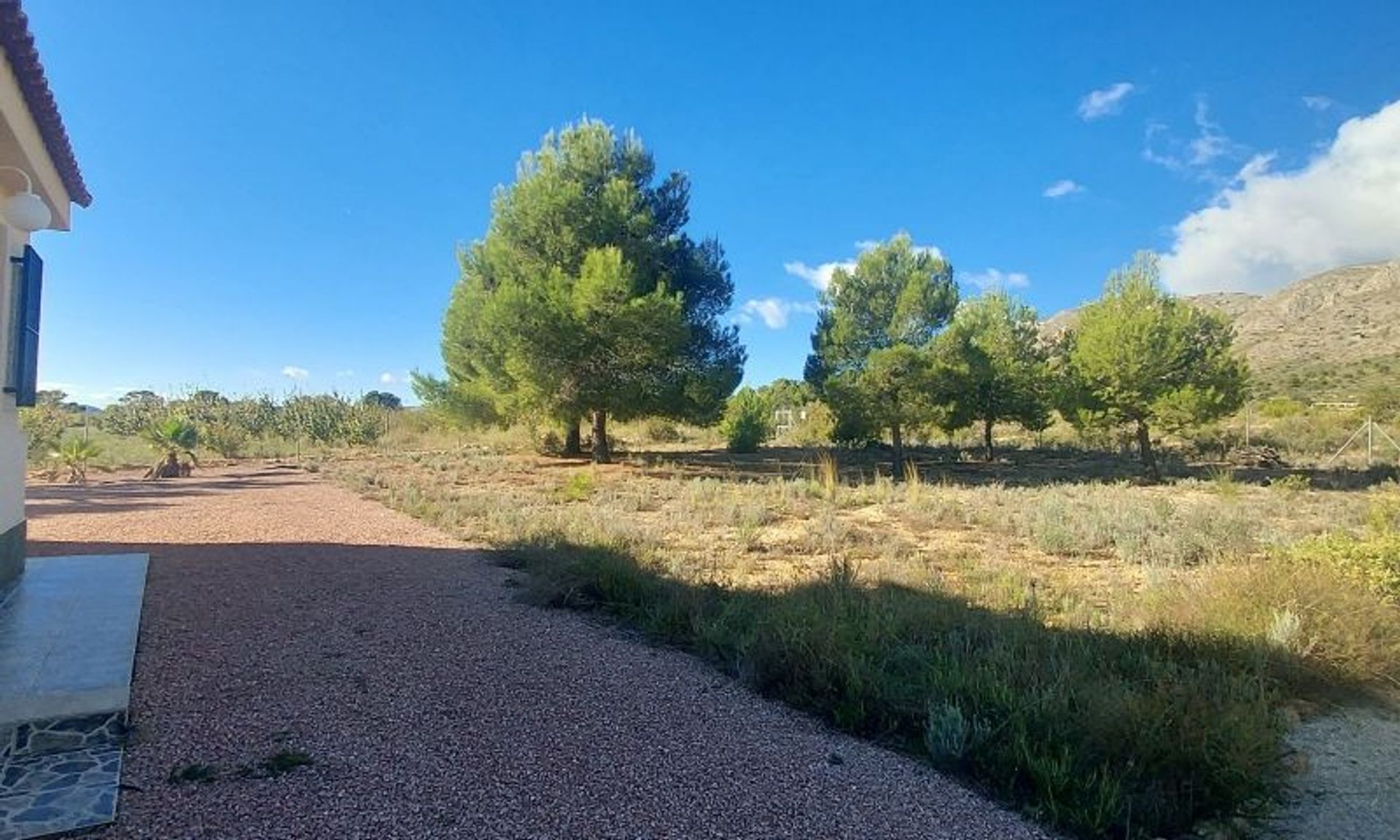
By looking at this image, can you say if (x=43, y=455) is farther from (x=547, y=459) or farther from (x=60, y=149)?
(x=60, y=149)

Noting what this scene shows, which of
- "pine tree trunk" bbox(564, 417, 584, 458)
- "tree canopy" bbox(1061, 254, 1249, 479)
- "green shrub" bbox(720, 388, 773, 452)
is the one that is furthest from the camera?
"green shrub" bbox(720, 388, 773, 452)

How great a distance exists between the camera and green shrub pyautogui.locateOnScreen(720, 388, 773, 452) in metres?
27.2

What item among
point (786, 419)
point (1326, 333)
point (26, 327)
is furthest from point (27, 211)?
point (1326, 333)

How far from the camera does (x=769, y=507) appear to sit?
12.5 m

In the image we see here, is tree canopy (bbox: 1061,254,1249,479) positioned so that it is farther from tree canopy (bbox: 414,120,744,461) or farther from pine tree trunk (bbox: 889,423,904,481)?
tree canopy (bbox: 414,120,744,461)

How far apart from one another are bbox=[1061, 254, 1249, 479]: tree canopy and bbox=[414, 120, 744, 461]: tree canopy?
9.68 meters

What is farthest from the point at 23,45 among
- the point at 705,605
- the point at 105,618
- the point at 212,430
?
the point at 212,430

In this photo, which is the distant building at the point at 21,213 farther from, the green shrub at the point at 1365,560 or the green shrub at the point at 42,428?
the green shrub at the point at 42,428

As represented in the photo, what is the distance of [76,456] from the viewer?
17.6m

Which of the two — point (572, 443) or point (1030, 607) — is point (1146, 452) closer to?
point (572, 443)

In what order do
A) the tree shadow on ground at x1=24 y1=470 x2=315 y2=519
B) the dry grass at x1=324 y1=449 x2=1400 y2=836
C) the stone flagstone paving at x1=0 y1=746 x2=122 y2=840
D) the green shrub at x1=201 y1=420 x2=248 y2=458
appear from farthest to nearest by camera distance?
the green shrub at x1=201 y1=420 x2=248 y2=458
the tree shadow on ground at x1=24 y1=470 x2=315 y2=519
the dry grass at x1=324 y1=449 x2=1400 y2=836
the stone flagstone paving at x1=0 y1=746 x2=122 y2=840

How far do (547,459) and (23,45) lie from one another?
18.6m

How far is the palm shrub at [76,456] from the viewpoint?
16.8 meters

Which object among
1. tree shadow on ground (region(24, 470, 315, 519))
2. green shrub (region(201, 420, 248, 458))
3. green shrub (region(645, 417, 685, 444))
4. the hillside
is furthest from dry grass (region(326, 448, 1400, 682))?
the hillside
